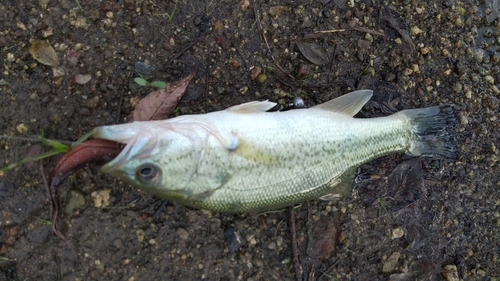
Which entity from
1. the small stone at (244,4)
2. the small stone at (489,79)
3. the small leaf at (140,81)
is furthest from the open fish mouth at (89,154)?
the small stone at (489,79)

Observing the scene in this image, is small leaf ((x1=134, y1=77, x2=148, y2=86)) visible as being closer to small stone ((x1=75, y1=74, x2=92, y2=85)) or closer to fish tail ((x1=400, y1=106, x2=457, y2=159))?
small stone ((x1=75, y1=74, x2=92, y2=85))

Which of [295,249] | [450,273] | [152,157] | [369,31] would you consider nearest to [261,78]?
[369,31]

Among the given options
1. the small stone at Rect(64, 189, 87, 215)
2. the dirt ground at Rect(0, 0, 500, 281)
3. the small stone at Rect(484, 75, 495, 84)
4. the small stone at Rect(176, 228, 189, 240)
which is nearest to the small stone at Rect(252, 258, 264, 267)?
the dirt ground at Rect(0, 0, 500, 281)

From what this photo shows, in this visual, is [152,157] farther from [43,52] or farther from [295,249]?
[295,249]

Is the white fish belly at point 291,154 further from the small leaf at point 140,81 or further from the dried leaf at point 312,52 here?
the small leaf at point 140,81

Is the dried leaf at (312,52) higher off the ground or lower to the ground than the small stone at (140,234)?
higher
